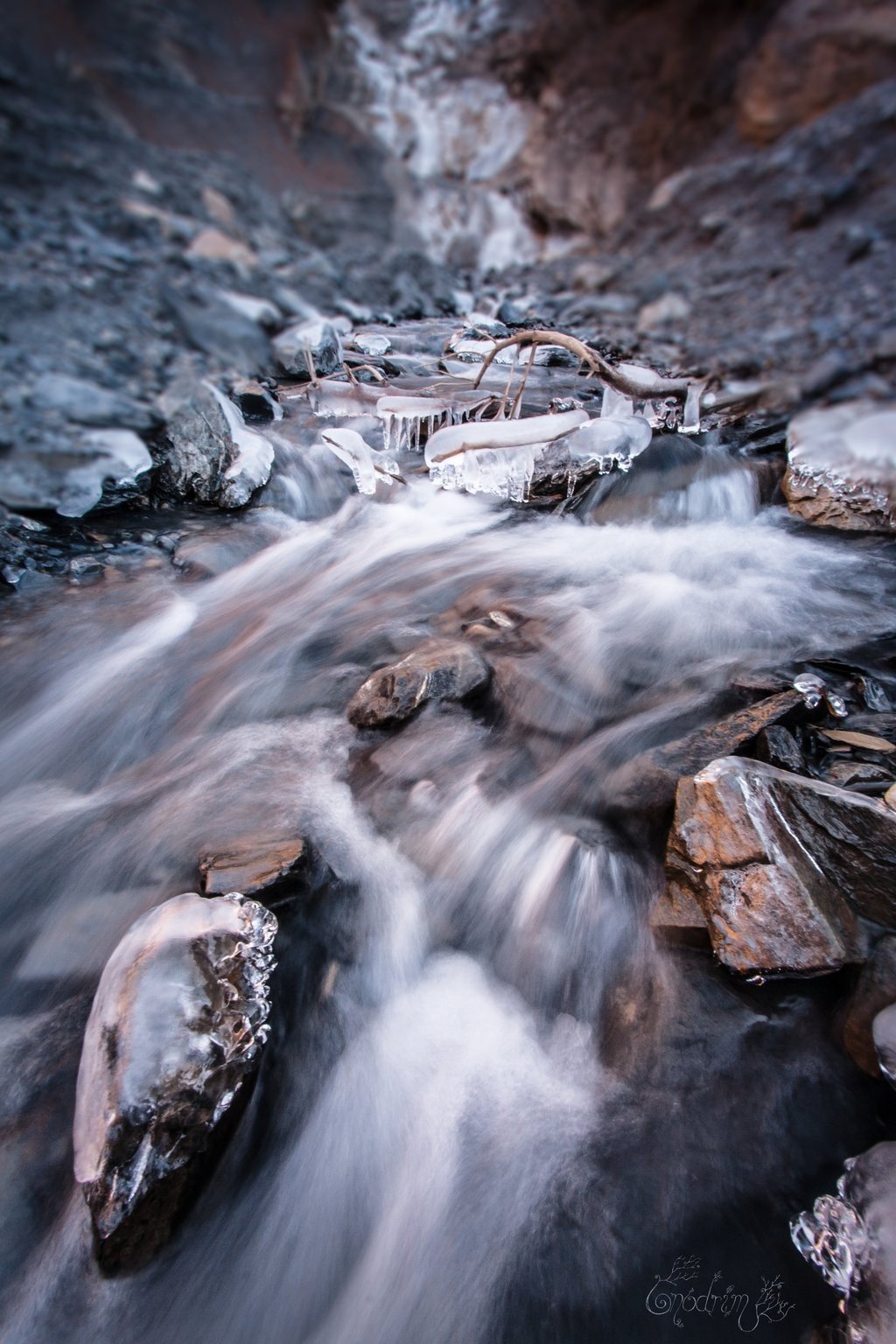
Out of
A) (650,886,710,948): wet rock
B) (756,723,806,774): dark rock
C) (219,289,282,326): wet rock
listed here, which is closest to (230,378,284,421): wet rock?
(219,289,282,326): wet rock

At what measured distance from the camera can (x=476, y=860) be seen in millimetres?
2361

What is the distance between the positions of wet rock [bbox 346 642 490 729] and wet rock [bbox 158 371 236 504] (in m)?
1.88

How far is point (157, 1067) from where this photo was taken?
56.4 inches

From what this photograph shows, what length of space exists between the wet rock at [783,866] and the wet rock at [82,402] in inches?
82.4

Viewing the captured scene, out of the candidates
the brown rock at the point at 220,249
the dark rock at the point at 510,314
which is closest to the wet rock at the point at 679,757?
the dark rock at the point at 510,314

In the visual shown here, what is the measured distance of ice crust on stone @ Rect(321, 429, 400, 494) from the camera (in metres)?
4.18

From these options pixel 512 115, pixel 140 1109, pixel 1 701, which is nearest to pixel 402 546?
pixel 1 701

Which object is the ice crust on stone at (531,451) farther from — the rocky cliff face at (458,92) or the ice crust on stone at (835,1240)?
the ice crust on stone at (835,1240)

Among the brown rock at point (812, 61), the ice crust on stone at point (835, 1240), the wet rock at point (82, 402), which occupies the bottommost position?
the ice crust on stone at point (835, 1240)

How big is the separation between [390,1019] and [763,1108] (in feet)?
3.56

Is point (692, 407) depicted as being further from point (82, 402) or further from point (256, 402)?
point (256, 402)

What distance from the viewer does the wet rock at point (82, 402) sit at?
1.67m

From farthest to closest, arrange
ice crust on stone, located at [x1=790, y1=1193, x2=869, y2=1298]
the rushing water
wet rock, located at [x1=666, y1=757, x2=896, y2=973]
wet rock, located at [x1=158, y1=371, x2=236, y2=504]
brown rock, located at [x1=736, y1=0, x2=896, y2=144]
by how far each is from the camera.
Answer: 1. wet rock, located at [x1=158, y1=371, x2=236, y2=504]
2. wet rock, located at [x1=666, y1=757, x2=896, y2=973]
3. the rushing water
4. ice crust on stone, located at [x1=790, y1=1193, x2=869, y2=1298]
5. brown rock, located at [x1=736, y1=0, x2=896, y2=144]

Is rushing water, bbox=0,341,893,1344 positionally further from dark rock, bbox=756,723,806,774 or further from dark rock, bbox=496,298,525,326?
dark rock, bbox=496,298,525,326
